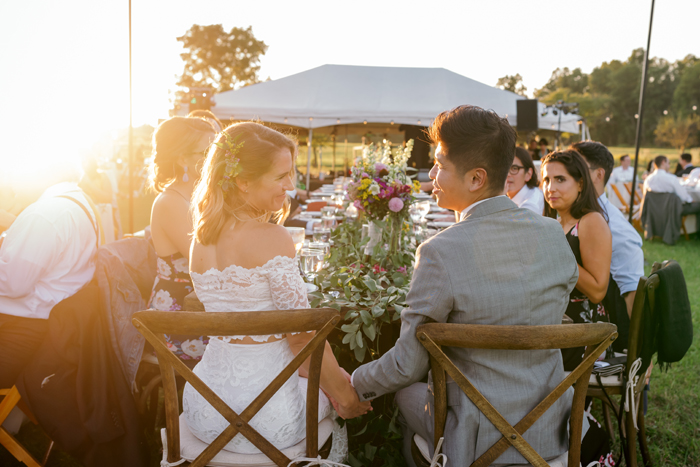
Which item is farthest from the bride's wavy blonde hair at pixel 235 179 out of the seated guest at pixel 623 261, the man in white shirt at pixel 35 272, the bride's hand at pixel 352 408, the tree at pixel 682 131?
the tree at pixel 682 131

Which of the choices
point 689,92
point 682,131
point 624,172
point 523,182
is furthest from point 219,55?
point 689,92

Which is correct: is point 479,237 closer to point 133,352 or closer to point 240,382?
point 240,382

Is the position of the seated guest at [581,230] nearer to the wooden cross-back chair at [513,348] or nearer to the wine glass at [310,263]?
the wooden cross-back chair at [513,348]

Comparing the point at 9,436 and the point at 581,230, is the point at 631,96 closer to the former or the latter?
the point at 581,230

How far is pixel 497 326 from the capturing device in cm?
110

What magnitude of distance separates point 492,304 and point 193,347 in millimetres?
1508

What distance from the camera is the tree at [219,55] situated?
3406 cm

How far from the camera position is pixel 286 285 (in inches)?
53.6

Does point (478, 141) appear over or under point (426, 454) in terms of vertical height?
over

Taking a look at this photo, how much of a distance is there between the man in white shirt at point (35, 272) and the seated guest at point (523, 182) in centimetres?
284

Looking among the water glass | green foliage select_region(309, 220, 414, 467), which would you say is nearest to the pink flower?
→ green foliage select_region(309, 220, 414, 467)

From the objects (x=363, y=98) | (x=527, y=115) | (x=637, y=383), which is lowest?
Answer: (x=637, y=383)

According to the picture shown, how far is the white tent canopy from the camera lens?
36.5 feet

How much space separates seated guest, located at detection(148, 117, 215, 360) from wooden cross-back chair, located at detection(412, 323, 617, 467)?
1310 millimetres
